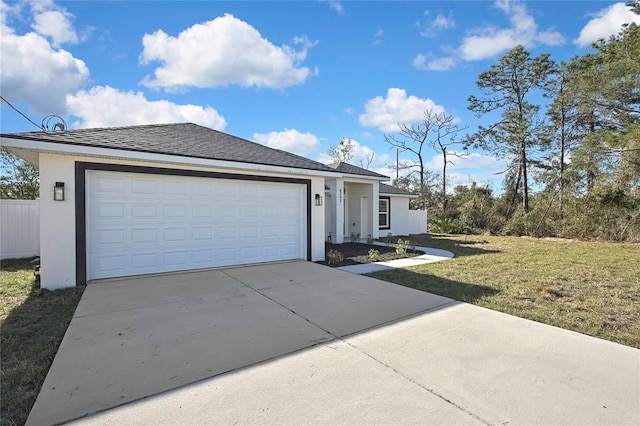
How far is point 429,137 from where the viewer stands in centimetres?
2667

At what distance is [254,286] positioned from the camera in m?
6.13

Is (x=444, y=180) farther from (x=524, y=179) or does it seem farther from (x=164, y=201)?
(x=164, y=201)

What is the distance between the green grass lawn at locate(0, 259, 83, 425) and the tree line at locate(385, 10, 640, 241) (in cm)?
1610

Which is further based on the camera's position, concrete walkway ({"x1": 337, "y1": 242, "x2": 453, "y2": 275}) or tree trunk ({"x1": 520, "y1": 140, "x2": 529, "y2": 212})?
tree trunk ({"x1": 520, "y1": 140, "x2": 529, "y2": 212})

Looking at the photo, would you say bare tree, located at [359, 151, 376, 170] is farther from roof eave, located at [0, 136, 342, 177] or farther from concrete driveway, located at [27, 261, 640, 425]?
concrete driveway, located at [27, 261, 640, 425]

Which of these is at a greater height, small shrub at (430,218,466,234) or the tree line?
the tree line

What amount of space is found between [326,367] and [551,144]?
22.4 meters

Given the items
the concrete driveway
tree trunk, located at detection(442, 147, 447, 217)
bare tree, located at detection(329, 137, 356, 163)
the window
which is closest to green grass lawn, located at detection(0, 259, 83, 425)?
the concrete driveway

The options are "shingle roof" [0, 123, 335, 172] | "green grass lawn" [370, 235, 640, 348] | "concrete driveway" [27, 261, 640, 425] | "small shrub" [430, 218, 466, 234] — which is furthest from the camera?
"small shrub" [430, 218, 466, 234]

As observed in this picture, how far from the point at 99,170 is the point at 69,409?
5.39 m

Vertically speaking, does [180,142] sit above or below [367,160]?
below

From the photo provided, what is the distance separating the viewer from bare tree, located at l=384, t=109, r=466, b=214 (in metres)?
25.4

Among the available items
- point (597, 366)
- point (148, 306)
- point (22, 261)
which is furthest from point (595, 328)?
point (22, 261)

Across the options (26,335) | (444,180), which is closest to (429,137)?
(444,180)
